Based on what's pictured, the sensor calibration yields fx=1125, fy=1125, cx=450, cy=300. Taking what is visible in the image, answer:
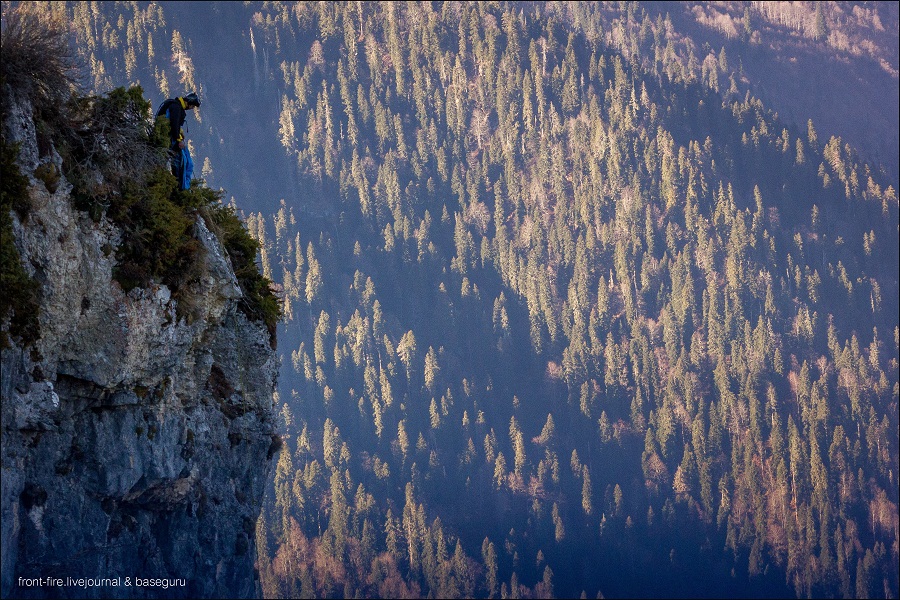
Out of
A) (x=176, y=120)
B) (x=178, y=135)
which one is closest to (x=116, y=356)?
(x=178, y=135)

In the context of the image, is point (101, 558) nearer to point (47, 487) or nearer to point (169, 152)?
point (47, 487)

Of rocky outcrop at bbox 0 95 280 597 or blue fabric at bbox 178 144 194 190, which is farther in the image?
blue fabric at bbox 178 144 194 190

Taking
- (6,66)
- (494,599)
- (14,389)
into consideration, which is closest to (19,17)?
(6,66)

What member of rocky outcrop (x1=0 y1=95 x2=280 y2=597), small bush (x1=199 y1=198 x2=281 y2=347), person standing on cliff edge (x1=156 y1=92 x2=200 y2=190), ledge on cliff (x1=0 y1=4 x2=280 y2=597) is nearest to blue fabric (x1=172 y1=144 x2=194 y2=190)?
person standing on cliff edge (x1=156 y1=92 x2=200 y2=190)

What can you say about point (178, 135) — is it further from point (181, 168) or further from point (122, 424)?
point (122, 424)

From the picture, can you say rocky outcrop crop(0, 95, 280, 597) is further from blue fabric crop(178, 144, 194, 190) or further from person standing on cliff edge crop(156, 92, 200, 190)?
person standing on cliff edge crop(156, 92, 200, 190)

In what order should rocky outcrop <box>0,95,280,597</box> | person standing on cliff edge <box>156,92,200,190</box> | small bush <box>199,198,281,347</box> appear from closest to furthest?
rocky outcrop <box>0,95,280,597</box>
person standing on cliff edge <box>156,92,200,190</box>
small bush <box>199,198,281,347</box>

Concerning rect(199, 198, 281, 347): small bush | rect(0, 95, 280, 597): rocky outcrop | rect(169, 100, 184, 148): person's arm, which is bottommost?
rect(0, 95, 280, 597): rocky outcrop

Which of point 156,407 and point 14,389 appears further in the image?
point 156,407
